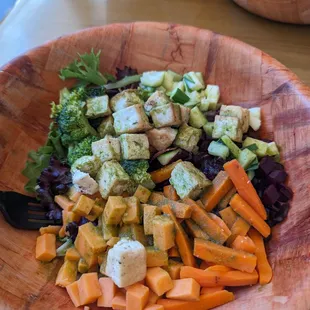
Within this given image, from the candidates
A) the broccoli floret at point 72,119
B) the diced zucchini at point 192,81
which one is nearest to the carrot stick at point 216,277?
the broccoli floret at point 72,119

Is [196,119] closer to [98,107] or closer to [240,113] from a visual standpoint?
[240,113]

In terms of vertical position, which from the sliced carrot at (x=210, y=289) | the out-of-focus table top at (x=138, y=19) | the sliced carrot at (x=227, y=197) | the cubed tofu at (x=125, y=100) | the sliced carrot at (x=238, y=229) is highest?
the out-of-focus table top at (x=138, y=19)

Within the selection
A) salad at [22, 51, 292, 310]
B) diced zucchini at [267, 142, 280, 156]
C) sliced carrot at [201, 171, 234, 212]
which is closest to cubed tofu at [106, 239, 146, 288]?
salad at [22, 51, 292, 310]

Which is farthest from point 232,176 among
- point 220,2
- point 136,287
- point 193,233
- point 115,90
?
point 220,2

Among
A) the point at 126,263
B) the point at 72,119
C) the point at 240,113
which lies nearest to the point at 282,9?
the point at 240,113

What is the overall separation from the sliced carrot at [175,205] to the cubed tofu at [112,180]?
0.10 meters

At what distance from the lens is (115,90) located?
209 centimetres

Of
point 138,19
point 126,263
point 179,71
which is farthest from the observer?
point 138,19

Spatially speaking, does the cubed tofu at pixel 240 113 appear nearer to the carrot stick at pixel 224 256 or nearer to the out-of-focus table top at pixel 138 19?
the carrot stick at pixel 224 256

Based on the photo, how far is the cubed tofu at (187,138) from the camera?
1.88m

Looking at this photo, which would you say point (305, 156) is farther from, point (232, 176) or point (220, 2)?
point (220, 2)

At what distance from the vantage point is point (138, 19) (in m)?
2.67

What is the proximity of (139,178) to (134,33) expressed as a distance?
0.76 meters

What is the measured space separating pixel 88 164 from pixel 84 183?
85 mm
